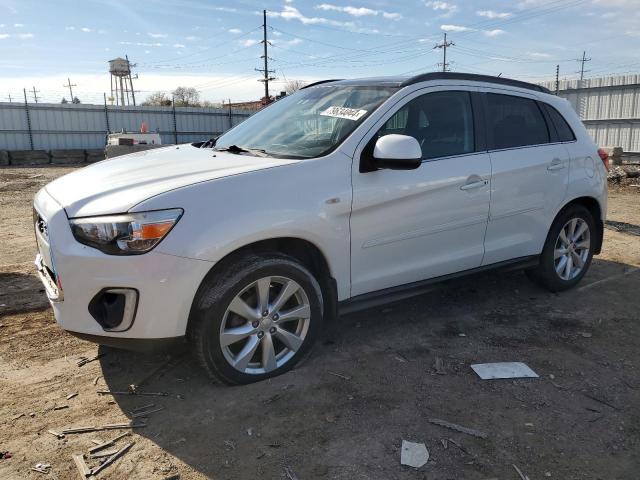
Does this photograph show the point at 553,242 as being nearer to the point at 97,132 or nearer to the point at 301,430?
the point at 301,430

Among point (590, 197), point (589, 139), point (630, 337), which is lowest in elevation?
point (630, 337)

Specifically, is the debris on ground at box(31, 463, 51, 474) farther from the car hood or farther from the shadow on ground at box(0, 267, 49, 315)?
the shadow on ground at box(0, 267, 49, 315)

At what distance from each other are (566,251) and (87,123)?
28938mm

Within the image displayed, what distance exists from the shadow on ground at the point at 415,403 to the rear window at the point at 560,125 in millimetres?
1606

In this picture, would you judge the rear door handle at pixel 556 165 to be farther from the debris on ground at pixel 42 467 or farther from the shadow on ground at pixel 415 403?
the debris on ground at pixel 42 467

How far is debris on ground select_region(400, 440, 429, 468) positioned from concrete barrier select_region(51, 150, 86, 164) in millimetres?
26377

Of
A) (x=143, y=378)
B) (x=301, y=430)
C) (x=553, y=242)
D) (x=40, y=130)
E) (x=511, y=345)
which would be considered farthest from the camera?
(x=40, y=130)

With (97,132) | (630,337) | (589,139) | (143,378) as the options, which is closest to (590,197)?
(589,139)

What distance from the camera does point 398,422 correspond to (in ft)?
9.41

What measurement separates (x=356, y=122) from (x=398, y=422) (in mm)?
1892

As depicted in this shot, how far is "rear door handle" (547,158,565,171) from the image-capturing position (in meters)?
4.50

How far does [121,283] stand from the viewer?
8.95ft

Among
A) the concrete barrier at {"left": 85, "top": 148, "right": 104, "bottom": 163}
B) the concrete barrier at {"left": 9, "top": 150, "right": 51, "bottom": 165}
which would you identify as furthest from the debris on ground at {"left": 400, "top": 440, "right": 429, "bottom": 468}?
the concrete barrier at {"left": 85, "top": 148, "right": 104, "bottom": 163}

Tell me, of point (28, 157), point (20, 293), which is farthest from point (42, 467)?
point (28, 157)
